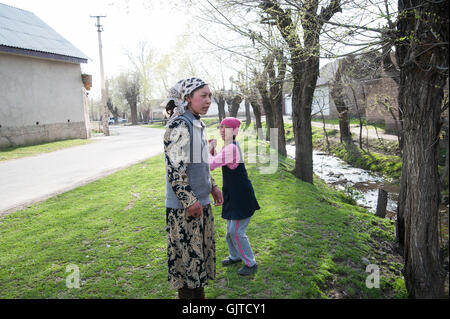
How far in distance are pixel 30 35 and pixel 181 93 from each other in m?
21.1

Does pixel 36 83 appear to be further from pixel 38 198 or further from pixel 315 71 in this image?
pixel 315 71

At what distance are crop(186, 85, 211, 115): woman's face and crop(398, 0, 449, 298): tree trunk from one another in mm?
2048

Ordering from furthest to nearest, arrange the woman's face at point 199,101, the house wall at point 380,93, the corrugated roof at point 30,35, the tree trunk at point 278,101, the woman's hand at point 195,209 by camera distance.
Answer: the house wall at point 380,93 → the corrugated roof at point 30,35 → the tree trunk at point 278,101 → the woman's face at point 199,101 → the woman's hand at point 195,209

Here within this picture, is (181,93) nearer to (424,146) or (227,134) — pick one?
(227,134)

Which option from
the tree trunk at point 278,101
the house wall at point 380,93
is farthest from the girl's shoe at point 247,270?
the house wall at point 380,93

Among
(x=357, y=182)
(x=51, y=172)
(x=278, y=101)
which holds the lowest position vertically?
(x=357, y=182)

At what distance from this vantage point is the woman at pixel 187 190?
2740 mm

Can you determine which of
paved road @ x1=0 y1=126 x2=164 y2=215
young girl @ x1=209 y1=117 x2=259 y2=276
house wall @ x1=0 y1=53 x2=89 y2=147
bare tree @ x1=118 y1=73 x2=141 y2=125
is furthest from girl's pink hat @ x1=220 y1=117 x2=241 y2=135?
bare tree @ x1=118 y1=73 x2=141 y2=125

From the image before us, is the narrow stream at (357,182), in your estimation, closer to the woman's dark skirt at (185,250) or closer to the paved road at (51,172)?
the woman's dark skirt at (185,250)

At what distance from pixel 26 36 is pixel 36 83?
9.35 feet

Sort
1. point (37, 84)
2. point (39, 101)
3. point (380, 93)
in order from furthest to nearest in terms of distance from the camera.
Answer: point (380, 93) < point (39, 101) < point (37, 84)

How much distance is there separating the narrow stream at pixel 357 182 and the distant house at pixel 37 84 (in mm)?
15913

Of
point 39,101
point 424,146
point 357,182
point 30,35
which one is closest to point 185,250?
point 424,146

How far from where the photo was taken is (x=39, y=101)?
19.0 meters
